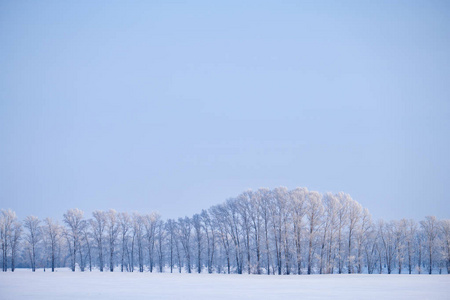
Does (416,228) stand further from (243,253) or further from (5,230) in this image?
(5,230)

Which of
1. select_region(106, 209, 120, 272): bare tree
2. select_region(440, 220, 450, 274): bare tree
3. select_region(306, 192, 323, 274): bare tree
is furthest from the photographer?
select_region(106, 209, 120, 272): bare tree

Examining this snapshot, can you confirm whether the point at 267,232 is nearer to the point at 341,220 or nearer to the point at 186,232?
the point at 341,220

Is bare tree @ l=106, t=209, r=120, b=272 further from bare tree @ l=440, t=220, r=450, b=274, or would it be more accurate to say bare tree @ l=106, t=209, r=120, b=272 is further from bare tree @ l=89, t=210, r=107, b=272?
bare tree @ l=440, t=220, r=450, b=274

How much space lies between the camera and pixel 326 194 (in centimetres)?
6662

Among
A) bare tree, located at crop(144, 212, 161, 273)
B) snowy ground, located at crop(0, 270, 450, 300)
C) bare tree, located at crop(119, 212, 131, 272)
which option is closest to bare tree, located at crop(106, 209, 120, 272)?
bare tree, located at crop(119, 212, 131, 272)

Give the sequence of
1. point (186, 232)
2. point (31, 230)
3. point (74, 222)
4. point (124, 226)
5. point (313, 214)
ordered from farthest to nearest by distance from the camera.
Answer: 1. point (124, 226)
2. point (31, 230)
3. point (186, 232)
4. point (74, 222)
5. point (313, 214)

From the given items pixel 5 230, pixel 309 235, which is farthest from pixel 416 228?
pixel 5 230

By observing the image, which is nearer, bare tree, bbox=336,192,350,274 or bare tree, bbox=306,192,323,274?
bare tree, bbox=306,192,323,274

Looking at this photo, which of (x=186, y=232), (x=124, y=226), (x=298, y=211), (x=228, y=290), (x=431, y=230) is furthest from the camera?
(x=124, y=226)

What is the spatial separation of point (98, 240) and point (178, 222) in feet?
61.0

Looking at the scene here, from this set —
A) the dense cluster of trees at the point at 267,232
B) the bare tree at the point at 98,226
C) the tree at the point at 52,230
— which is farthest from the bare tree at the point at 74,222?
the tree at the point at 52,230

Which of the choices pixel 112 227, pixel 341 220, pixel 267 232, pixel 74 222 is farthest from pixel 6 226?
pixel 341 220

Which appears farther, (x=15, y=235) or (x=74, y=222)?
(x=74, y=222)

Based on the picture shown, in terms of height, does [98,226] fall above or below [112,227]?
above
